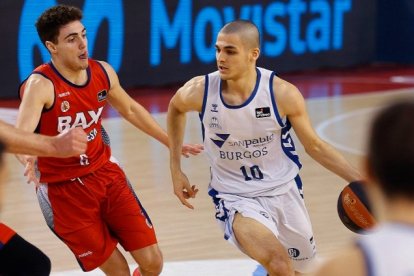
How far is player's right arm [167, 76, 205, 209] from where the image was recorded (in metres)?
6.12

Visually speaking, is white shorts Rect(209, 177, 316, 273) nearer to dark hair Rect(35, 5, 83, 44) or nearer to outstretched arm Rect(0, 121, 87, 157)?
dark hair Rect(35, 5, 83, 44)

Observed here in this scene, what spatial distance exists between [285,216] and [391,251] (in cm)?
359

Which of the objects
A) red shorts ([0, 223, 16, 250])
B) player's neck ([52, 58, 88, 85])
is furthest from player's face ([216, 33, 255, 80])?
red shorts ([0, 223, 16, 250])

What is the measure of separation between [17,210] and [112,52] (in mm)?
6756

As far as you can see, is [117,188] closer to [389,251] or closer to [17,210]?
[17,210]

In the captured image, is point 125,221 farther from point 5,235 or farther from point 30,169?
point 5,235

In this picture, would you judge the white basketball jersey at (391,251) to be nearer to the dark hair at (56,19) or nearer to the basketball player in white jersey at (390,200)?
the basketball player in white jersey at (390,200)

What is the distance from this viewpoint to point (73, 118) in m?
5.93

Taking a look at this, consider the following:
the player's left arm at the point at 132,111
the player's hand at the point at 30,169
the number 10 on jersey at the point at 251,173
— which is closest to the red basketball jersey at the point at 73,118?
the player's left arm at the point at 132,111

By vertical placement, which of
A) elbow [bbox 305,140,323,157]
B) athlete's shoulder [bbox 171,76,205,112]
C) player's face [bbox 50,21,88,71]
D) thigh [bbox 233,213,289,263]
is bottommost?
thigh [bbox 233,213,289,263]

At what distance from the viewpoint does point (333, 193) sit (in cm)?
947

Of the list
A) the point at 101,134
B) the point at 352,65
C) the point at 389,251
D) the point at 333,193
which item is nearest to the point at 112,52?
the point at 352,65

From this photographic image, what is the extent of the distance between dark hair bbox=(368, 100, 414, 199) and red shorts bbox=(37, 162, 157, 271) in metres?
3.69

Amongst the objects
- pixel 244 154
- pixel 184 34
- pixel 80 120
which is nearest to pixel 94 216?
pixel 80 120
